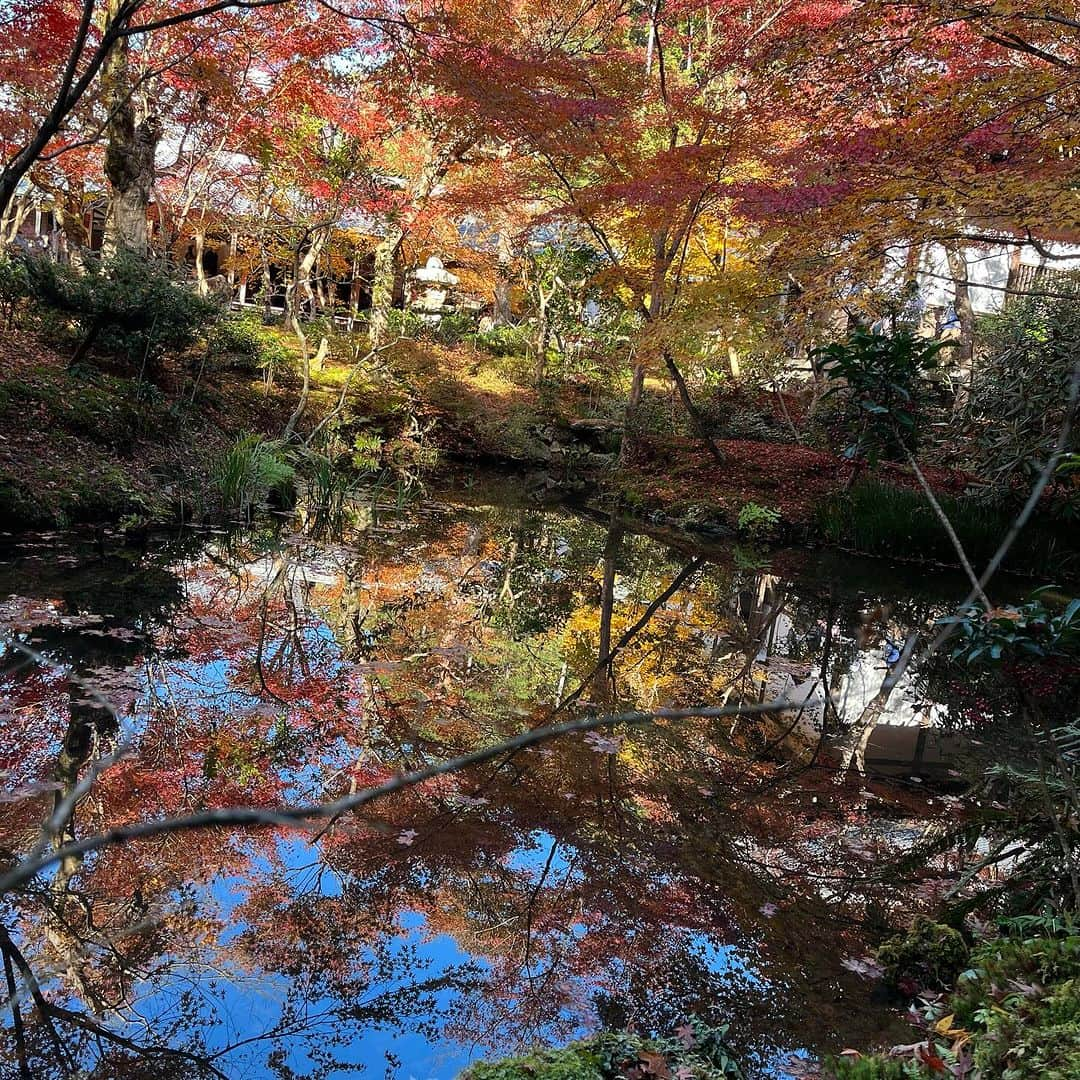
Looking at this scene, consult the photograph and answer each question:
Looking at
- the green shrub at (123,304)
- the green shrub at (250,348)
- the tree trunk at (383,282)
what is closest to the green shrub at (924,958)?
the green shrub at (123,304)

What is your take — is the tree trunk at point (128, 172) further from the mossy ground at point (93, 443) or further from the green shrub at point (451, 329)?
the green shrub at point (451, 329)

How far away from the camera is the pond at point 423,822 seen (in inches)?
78.2

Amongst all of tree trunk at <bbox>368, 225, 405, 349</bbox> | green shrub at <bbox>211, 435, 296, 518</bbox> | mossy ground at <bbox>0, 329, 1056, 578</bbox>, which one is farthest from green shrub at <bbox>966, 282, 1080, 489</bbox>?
tree trunk at <bbox>368, 225, 405, 349</bbox>

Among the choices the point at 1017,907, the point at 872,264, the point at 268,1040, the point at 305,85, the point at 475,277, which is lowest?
the point at 268,1040

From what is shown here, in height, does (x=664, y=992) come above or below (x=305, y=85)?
below

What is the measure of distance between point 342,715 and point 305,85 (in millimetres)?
9549

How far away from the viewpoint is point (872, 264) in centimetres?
662

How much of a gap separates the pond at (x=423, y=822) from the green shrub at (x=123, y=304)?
2.82 metres

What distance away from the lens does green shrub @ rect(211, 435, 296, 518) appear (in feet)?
23.5

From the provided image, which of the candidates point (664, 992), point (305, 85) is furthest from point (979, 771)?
point (305, 85)

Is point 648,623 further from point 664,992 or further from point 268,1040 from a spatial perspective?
point 268,1040

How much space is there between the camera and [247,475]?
24.0 feet

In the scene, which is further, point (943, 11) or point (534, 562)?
point (534, 562)

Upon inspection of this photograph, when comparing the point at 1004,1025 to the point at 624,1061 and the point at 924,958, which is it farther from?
the point at 624,1061
